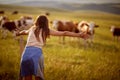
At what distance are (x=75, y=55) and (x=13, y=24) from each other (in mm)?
2348

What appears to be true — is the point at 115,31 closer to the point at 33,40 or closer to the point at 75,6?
the point at 75,6

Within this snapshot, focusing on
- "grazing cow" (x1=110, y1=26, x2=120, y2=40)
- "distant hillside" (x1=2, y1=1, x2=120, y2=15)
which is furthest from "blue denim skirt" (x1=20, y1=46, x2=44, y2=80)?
"grazing cow" (x1=110, y1=26, x2=120, y2=40)

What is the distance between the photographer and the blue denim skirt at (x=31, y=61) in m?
4.04

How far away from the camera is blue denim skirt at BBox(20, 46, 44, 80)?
159 inches

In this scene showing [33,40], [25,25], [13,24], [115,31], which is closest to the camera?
[33,40]

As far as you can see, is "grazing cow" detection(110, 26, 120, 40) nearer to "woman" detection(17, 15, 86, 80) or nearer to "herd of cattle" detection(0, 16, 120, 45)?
"herd of cattle" detection(0, 16, 120, 45)

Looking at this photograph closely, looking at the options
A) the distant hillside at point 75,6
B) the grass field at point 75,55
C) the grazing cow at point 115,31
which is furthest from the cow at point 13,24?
the grazing cow at point 115,31

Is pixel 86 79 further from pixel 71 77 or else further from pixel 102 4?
pixel 102 4

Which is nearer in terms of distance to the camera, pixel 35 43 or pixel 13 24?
pixel 35 43

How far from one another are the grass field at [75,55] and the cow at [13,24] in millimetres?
170

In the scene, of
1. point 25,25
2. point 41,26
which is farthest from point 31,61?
point 25,25

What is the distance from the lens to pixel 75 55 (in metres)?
6.19

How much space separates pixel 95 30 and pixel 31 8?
1.52m

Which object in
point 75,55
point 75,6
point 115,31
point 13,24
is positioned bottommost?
point 75,55
